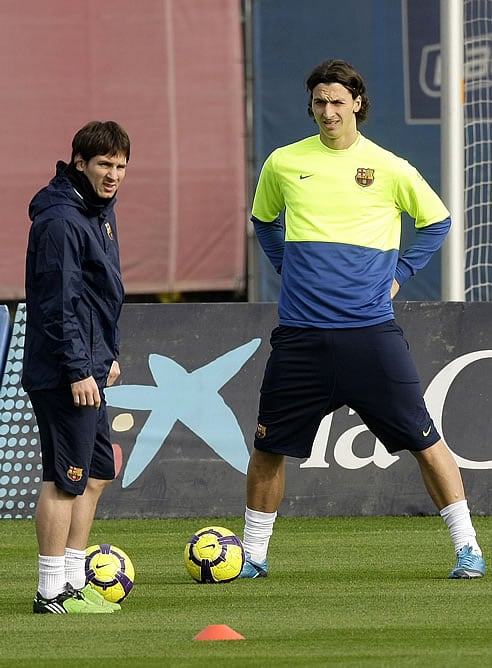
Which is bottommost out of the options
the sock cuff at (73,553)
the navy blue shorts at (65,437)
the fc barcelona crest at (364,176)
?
the sock cuff at (73,553)

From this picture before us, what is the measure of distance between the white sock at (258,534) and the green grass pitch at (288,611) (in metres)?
0.14

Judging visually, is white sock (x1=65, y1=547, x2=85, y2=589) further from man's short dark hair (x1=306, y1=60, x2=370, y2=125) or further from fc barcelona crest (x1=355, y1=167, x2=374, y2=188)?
man's short dark hair (x1=306, y1=60, x2=370, y2=125)

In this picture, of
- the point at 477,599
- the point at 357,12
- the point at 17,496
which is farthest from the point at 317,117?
the point at 357,12

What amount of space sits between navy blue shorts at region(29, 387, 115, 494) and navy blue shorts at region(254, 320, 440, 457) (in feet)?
4.12

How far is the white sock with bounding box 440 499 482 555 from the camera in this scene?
6.98 m

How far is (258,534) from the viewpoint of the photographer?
7207 mm

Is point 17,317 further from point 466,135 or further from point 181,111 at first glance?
point 181,111

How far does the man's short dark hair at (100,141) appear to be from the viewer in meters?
5.95

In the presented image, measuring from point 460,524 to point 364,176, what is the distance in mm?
1600

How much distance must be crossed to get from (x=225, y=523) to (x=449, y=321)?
6.05 feet

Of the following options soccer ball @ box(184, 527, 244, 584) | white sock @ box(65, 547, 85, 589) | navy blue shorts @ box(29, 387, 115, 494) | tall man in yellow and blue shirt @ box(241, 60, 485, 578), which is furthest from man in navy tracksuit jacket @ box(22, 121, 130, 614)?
tall man in yellow and blue shirt @ box(241, 60, 485, 578)

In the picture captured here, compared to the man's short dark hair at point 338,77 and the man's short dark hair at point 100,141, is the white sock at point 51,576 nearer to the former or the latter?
the man's short dark hair at point 100,141

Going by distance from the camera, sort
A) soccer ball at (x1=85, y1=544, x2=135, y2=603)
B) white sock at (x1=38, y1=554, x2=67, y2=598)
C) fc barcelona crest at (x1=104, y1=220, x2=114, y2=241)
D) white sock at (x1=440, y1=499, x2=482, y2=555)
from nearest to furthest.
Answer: white sock at (x1=38, y1=554, x2=67, y2=598), fc barcelona crest at (x1=104, y1=220, x2=114, y2=241), soccer ball at (x1=85, y1=544, x2=135, y2=603), white sock at (x1=440, y1=499, x2=482, y2=555)

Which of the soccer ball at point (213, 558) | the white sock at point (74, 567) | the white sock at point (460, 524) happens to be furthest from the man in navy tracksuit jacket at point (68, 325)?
the white sock at point (460, 524)
